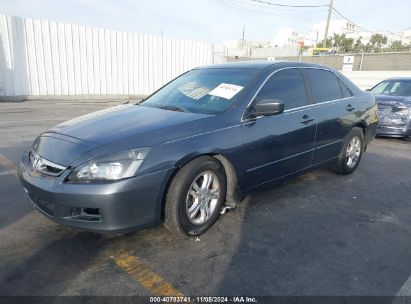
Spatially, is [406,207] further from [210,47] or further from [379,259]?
[210,47]

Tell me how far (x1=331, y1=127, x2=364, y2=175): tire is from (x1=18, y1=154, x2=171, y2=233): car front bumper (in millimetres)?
3127

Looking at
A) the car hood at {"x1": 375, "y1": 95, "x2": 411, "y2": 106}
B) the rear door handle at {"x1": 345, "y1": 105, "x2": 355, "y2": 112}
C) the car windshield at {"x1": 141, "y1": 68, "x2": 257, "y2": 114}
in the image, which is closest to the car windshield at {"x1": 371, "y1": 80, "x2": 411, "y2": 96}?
the car hood at {"x1": 375, "y1": 95, "x2": 411, "y2": 106}

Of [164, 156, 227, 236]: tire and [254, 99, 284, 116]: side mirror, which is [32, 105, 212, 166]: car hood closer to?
[164, 156, 227, 236]: tire

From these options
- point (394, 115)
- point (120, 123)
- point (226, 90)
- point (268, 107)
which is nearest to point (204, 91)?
point (226, 90)

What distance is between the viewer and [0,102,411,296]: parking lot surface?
2.43 metres

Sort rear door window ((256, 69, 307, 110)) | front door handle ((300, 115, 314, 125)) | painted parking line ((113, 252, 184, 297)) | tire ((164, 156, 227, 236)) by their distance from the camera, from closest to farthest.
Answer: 1. painted parking line ((113, 252, 184, 297))
2. tire ((164, 156, 227, 236))
3. rear door window ((256, 69, 307, 110))
4. front door handle ((300, 115, 314, 125))

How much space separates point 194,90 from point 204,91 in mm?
170

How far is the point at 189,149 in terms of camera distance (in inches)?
113

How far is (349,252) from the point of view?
293cm

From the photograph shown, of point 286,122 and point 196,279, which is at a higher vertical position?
point 286,122

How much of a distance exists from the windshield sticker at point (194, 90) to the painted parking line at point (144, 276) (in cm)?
182

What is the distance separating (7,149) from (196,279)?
16.1 feet

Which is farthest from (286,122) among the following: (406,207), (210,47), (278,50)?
(278,50)

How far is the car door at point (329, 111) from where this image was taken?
14.0ft
